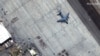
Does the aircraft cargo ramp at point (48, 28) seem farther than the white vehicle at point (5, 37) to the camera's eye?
Yes

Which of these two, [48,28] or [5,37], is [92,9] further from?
[5,37]

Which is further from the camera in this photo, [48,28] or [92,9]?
[92,9]

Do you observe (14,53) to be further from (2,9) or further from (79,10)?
(79,10)

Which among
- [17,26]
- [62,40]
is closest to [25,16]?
[17,26]

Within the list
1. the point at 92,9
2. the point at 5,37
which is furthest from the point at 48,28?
the point at 92,9

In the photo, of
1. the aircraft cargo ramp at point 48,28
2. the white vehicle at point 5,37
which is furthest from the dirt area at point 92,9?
the white vehicle at point 5,37

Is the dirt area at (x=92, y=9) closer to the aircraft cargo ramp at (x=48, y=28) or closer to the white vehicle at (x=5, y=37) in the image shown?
Answer: the aircraft cargo ramp at (x=48, y=28)

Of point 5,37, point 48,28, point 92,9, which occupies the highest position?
point 5,37

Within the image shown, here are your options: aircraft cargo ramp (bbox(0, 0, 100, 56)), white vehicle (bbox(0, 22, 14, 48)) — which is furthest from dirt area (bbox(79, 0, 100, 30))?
Answer: white vehicle (bbox(0, 22, 14, 48))
